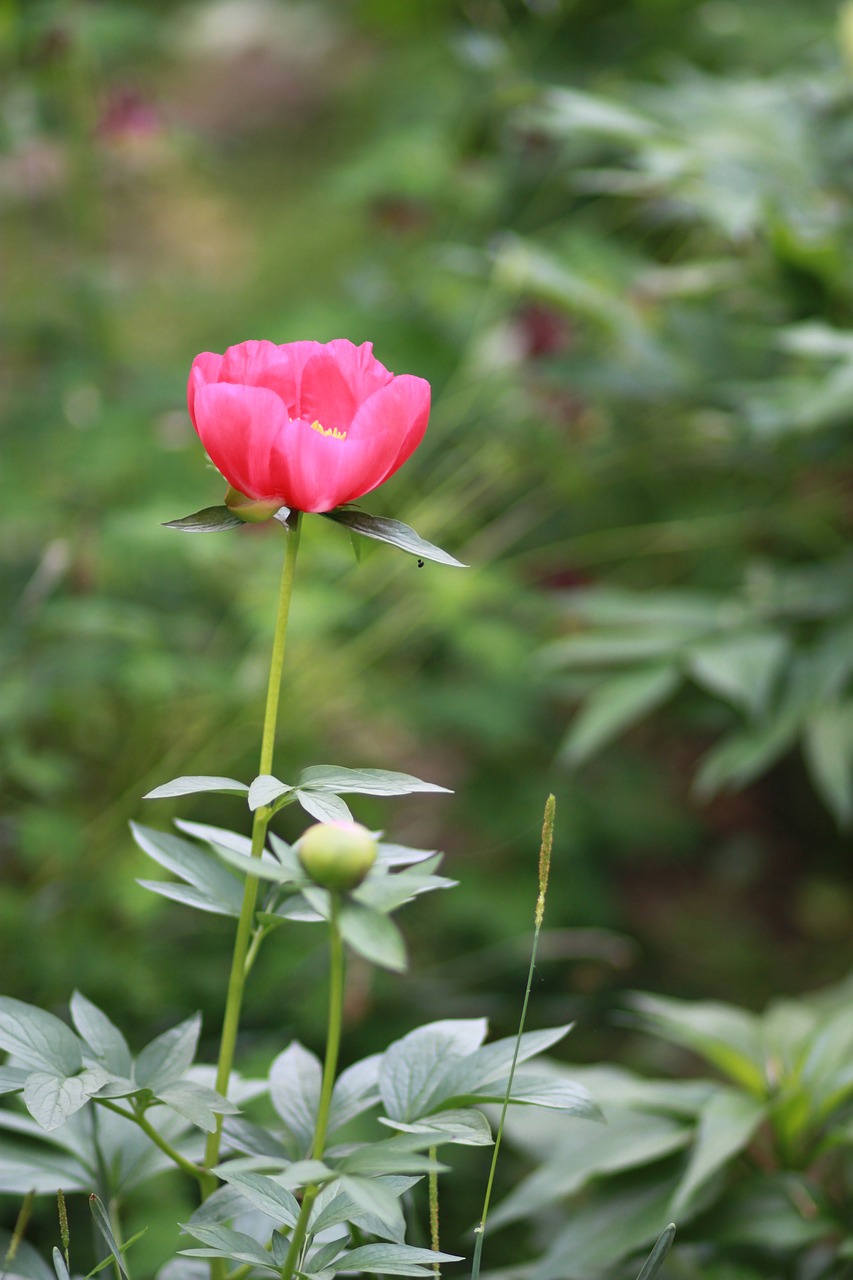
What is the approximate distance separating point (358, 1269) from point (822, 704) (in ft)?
2.08

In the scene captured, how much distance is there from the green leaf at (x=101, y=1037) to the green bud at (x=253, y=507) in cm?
18

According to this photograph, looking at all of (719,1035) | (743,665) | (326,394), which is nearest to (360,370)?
(326,394)

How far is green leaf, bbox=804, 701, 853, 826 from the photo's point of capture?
2.72ft

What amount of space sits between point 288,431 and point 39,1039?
8.2 inches

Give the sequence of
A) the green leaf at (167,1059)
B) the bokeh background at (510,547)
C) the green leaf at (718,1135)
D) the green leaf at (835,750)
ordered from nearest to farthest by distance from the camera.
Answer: the green leaf at (167,1059) → the green leaf at (718,1135) → the green leaf at (835,750) → the bokeh background at (510,547)

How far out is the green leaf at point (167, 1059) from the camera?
1.26 ft

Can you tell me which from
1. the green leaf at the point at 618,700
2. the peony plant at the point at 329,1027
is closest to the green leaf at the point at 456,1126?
the peony plant at the point at 329,1027

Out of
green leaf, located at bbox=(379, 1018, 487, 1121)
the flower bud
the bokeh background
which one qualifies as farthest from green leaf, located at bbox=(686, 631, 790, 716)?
the flower bud

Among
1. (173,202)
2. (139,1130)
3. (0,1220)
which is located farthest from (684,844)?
(173,202)

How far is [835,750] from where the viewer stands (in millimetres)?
846

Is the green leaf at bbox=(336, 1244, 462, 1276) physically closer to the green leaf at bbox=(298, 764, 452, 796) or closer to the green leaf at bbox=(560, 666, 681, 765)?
the green leaf at bbox=(298, 764, 452, 796)

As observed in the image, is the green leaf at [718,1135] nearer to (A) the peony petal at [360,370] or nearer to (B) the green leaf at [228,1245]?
A: (B) the green leaf at [228,1245]

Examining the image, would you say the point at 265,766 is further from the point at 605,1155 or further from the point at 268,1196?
the point at 605,1155

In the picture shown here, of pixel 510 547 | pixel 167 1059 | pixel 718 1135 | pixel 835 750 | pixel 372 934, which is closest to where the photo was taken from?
pixel 372 934
